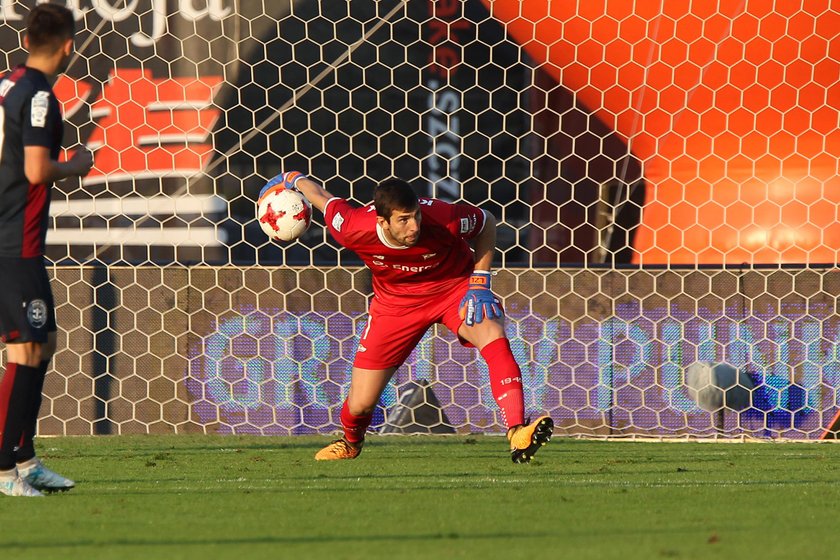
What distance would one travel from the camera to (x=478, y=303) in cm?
507

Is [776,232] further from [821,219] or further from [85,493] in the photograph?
[85,493]

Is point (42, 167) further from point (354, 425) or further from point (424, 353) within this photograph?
point (424, 353)

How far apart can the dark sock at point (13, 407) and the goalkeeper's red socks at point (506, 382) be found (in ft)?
6.04

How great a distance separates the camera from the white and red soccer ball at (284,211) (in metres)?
5.42

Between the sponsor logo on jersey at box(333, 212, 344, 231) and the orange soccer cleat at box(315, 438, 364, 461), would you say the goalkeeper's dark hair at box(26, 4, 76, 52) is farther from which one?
the orange soccer cleat at box(315, 438, 364, 461)

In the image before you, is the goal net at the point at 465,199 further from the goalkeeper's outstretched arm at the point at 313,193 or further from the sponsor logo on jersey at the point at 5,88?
the sponsor logo on jersey at the point at 5,88

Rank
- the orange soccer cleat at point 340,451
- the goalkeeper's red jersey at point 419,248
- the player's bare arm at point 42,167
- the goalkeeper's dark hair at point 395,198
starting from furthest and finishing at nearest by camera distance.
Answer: the orange soccer cleat at point 340,451 → the goalkeeper's red jersey at point 419,248 → the goalkeeper's dark hair at point 395,198 → the player's bare arm at point 42,167

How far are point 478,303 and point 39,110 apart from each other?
1947 millimetres

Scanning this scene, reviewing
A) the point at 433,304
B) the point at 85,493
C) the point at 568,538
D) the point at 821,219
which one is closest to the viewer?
the point at 568,538

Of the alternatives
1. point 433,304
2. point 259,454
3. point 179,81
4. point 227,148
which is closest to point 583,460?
point 433,304

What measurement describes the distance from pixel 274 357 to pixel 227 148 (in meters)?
1.17

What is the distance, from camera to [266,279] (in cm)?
663

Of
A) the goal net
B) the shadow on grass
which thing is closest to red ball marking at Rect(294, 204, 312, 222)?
the goal net

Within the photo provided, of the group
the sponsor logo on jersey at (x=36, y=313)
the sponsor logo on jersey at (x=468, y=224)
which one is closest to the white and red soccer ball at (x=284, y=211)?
the sponsor logo on jersey at (x=468, y=224)
